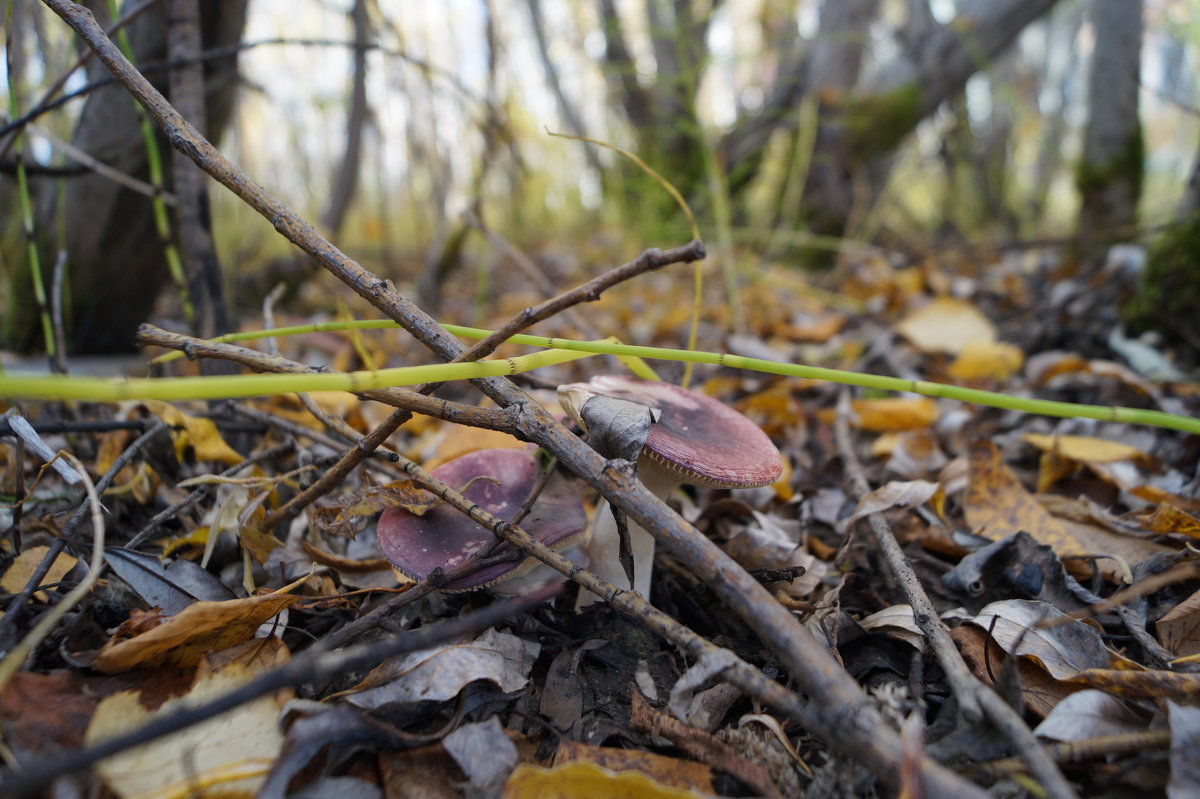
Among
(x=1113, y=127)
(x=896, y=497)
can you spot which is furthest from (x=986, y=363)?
(x=1113, y=127)

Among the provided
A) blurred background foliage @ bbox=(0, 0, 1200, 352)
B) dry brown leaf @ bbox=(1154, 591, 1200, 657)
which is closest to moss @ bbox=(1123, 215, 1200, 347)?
blurred background foliage @ bbox=(0, 0, 1200, 352)

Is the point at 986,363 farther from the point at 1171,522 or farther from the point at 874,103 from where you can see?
the point at 874,103

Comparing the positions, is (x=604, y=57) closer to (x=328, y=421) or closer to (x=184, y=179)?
(x=184, y=179)

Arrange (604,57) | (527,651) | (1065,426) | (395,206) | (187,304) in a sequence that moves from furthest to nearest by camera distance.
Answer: (395,206) < (604,57) < (1065,426) < (187,304) < (527,651)

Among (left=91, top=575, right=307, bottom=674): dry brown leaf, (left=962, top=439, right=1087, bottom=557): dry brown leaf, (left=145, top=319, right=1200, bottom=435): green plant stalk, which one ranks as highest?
(left=145, top=319, right=1200, bottom=435): green plant stalk

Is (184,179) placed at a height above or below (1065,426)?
above

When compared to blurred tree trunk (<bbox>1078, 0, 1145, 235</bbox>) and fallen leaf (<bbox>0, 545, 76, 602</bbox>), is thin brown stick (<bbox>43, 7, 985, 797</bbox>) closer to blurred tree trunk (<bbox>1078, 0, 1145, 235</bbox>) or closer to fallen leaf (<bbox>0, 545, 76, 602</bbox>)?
fallen leaf (<bbox>0, 545, 76, 602</bbox>)

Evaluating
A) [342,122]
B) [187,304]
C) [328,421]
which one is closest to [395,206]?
[342,122]
